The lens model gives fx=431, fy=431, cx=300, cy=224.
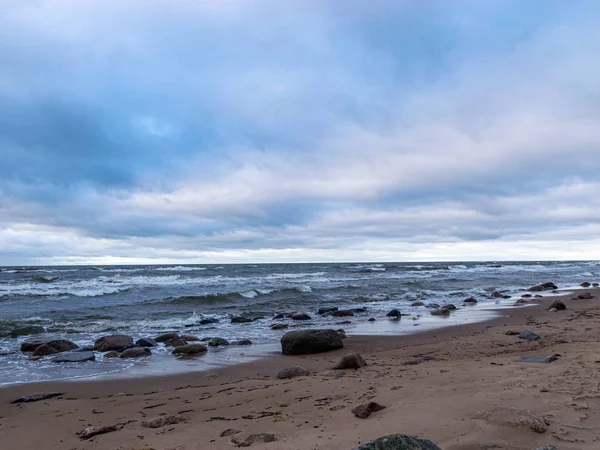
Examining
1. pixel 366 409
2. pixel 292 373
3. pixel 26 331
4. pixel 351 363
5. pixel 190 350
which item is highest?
pixel 366 409

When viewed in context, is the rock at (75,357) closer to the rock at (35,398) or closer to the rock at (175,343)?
the rock at (175,343)

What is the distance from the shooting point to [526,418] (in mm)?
4090

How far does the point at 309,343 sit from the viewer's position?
35.7ft

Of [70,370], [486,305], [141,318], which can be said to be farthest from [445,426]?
[486,305]

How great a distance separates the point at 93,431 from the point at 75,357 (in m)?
5.97

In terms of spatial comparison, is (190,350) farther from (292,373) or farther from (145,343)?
(292,373)

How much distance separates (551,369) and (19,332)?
605 inches

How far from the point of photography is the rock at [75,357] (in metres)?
10.4

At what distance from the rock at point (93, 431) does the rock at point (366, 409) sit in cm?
305

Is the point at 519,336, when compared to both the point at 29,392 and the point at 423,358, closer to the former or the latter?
the point at 423,358

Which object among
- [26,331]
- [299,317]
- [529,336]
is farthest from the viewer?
[299,317]

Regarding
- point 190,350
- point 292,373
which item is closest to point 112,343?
point 190,350

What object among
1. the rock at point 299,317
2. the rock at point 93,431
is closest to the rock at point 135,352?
the rock at point 93,431

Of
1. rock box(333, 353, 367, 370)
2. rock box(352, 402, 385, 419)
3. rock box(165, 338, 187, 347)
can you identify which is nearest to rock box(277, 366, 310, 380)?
rock box(333, 353, 367, 370)
